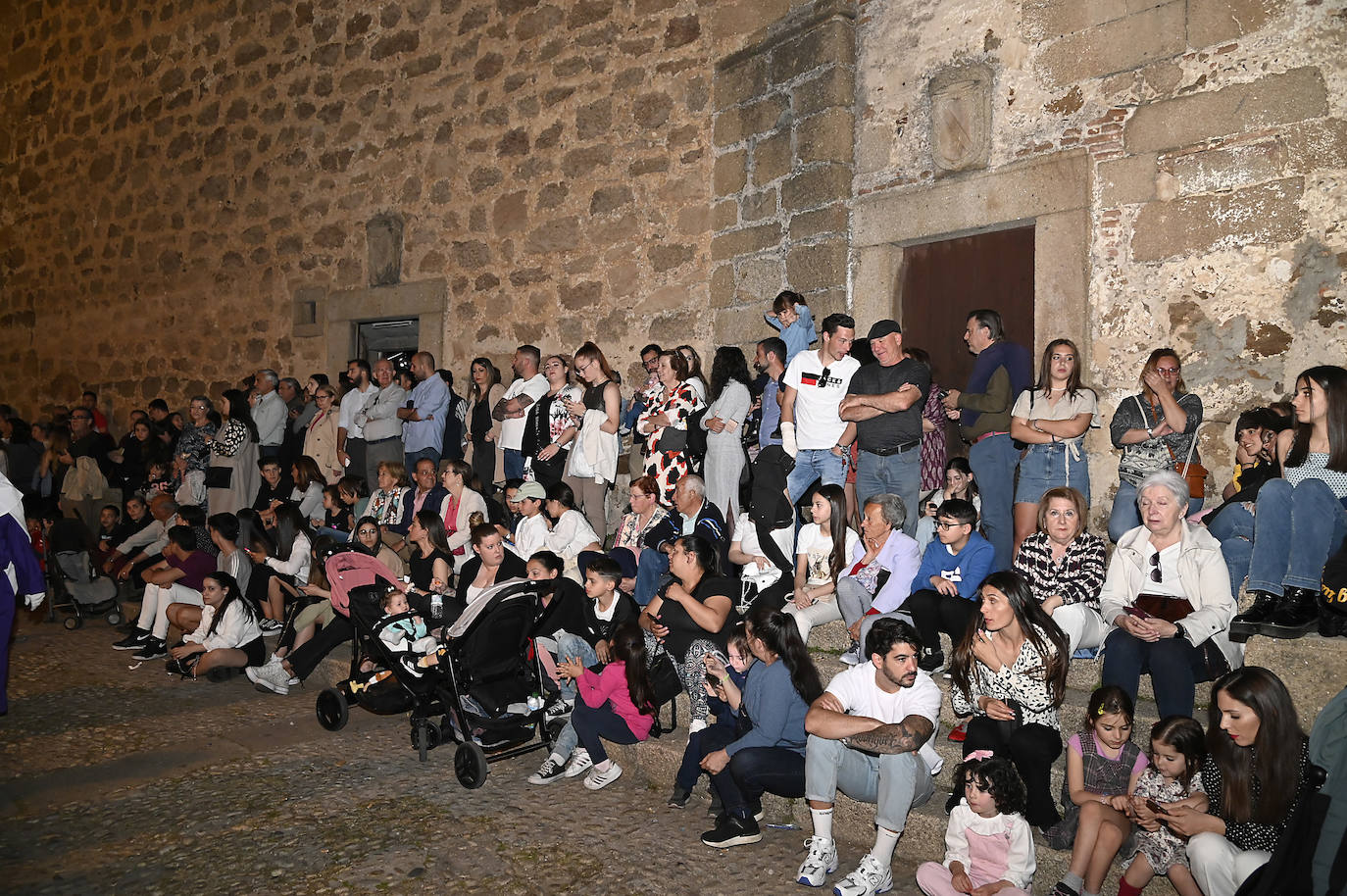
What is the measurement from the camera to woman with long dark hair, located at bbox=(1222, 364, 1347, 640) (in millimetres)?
3898

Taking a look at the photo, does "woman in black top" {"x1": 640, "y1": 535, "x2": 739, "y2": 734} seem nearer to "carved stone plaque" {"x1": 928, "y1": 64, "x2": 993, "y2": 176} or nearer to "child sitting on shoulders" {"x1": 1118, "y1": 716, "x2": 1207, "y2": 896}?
"child sitting on shoulders" {"x1": 1118, "y1": 716, "x2": 1207, "y2": 896}

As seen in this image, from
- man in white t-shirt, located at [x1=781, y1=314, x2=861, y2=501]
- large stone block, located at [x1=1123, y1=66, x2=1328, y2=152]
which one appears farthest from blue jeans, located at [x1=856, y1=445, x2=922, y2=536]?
large stone block, located at [x1=1123, y1=66, x2=1328, y2=152]

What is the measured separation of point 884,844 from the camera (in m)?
3.76

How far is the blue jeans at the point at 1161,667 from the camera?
152 inches

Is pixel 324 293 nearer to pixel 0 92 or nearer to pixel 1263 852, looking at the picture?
pixel 0 92

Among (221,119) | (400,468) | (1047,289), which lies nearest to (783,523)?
(1047,289)

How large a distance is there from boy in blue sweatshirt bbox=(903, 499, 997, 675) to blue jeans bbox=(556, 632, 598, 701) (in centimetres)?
152

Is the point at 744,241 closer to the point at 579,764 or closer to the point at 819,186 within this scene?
the point at 819,186

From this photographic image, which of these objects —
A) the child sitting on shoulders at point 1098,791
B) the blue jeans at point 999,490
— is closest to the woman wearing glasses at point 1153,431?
the blue jeans at point 999,490

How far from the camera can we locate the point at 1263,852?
10.4ft

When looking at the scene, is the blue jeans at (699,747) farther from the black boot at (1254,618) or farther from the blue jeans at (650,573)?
the black boot at (1254,618)

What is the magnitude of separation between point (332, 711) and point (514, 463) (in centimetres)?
257

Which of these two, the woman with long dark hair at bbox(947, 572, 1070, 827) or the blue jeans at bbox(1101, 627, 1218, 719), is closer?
the woman with long dark hair at bbox(947, 572, 1070, 827)

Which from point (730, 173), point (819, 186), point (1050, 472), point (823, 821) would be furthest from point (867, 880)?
point (730, 173)
